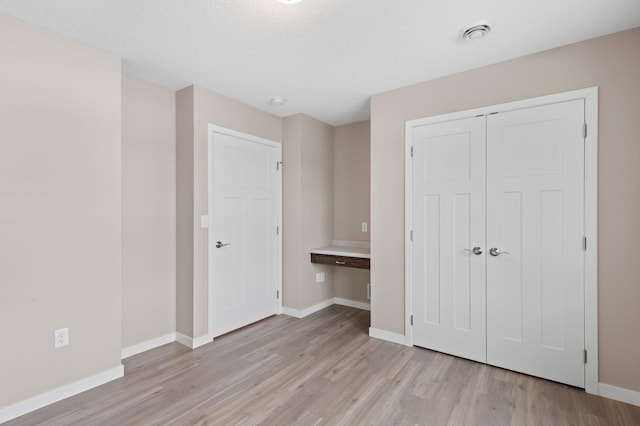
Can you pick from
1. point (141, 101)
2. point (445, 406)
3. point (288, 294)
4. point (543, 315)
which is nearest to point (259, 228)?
point (288, 294)

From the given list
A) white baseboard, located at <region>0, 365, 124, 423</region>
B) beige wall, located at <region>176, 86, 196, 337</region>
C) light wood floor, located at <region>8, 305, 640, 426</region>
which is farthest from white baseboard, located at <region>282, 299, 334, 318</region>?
white baseboard, located at <region>0, 365, 124, 423</region>

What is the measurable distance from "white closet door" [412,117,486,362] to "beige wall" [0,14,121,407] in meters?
2.55

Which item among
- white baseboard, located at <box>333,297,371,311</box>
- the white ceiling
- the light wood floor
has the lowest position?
the light wood floor

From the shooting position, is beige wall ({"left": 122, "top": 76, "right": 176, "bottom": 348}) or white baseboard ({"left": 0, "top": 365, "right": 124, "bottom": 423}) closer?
white baseboard ({"left": 0, "top": 365, "right": 124, "bottom": 423})

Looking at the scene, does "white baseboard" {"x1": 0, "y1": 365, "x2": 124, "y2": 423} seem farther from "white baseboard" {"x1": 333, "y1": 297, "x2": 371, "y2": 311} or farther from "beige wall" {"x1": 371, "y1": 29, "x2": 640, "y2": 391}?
"beige wall" {"x1": 371, "y1": 29, "x2": 640, "y2": 391}

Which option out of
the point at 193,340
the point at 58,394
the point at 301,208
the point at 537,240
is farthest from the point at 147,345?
the point at 537,240

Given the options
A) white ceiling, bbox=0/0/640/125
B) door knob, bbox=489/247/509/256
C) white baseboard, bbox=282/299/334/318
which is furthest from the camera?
white baseboard, bbox=282/299/334/318

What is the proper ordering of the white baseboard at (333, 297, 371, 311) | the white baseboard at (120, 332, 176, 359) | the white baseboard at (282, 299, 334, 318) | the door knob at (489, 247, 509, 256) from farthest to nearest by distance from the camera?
the white baseboard at (333, 297, 371, 311)
the white baseboard at (282, 299, 334, 318)
the white baseboard at (120, 332, 176, 359)
the door knob at (489, 247, 509, 256)

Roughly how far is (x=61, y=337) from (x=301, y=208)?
2.48 metres

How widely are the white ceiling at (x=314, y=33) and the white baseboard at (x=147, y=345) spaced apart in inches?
→ 95.1

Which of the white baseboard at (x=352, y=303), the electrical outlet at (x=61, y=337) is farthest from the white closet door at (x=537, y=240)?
the electrical outlet at (x=61, y=337)

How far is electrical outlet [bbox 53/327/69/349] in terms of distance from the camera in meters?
2.12

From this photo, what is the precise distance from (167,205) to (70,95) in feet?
3.89

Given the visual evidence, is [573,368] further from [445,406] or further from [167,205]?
[167,205]
